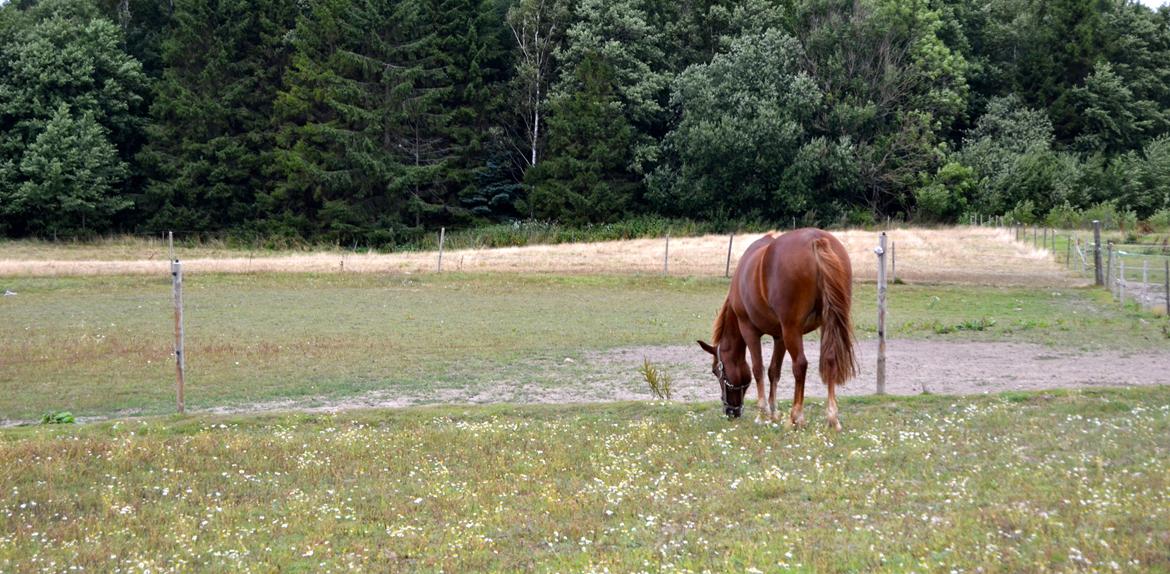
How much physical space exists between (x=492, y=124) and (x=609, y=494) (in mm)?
60199

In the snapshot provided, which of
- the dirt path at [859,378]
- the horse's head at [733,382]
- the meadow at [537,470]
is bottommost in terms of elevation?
the dirt path at [859,378]

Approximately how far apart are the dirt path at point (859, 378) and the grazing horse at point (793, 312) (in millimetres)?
2610

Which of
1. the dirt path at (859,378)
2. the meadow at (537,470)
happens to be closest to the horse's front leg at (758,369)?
the meadow at (537,470)

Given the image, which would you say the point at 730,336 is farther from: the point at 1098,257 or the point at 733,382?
the point at 1098,257

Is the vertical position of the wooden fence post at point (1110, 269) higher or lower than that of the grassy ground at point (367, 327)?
higher

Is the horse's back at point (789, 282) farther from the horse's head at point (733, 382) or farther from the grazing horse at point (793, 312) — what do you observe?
the horse's head at point (733, 382)

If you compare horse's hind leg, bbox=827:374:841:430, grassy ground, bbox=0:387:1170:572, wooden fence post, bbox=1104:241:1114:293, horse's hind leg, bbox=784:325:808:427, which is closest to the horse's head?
grassy ground, bbox=0:387:1170:572

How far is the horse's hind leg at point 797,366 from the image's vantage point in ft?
34.1

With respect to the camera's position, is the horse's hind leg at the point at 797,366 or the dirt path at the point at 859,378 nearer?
the horse's hind leg at the point at 797,366

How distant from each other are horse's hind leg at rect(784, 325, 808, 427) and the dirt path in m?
3.22

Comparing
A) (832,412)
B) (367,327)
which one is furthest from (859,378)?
(367,327)

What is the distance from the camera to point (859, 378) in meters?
15.4

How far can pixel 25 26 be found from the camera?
2437 inches

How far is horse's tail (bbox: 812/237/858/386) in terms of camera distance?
10.2m
